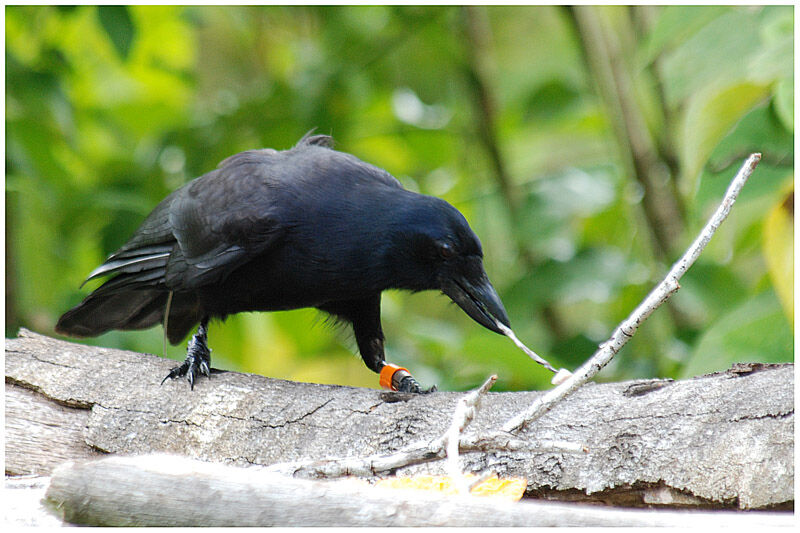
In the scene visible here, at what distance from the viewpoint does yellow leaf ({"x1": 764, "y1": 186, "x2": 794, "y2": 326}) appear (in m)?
2.62

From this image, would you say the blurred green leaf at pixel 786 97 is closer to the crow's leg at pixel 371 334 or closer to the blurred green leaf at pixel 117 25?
the crow's leg at pixel 371 334

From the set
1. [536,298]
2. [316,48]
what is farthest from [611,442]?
[316,48]

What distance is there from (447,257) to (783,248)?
3.65 ft

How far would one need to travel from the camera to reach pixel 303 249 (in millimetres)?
3104

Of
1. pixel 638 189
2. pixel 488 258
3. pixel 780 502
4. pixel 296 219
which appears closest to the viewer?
pixel 780 502

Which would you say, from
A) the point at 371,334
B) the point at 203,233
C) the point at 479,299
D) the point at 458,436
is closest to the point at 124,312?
the point at 203,233

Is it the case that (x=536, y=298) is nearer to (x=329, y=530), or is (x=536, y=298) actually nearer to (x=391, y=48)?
(x=391, y=48)

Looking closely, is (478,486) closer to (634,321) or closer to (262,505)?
(634,321)

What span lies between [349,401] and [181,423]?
564 mm

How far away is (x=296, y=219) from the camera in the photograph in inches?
123

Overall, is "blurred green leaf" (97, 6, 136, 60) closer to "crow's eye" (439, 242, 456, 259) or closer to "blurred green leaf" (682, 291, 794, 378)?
"crow's eye" (439, 242, 456, 259)

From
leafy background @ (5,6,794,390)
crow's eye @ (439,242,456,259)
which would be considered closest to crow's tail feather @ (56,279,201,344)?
leafy background @ (5,6,794,390)

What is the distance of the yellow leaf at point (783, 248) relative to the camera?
2.62 meters

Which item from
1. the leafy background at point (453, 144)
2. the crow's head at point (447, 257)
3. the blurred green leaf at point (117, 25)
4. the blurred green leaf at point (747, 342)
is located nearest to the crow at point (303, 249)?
the crow's head at point (447, 257)
